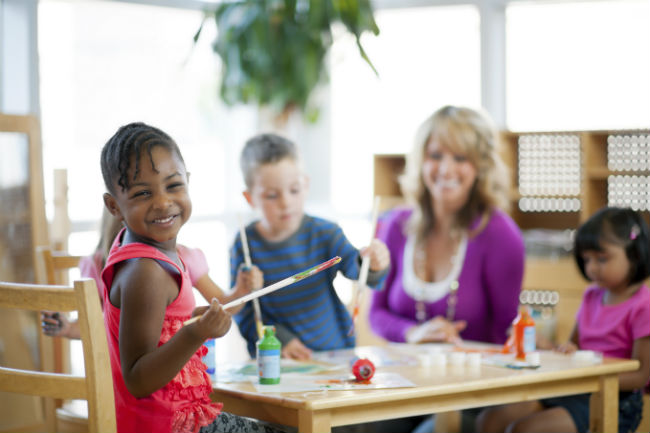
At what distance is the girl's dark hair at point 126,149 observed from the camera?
1460 mm

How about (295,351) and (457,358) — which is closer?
(457,358)

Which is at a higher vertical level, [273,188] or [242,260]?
[273,188]

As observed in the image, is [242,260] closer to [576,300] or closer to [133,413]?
[133,413]

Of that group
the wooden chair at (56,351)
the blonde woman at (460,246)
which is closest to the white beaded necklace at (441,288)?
the blonde woman at (460,246)

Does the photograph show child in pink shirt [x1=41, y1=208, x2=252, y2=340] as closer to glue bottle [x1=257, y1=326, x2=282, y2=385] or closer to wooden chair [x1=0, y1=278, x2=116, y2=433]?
glue bottle [x1=257, y1=326, x2=282, y2=385]

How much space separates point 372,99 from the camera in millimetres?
5102

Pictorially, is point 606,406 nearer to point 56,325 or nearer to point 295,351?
point 295,351

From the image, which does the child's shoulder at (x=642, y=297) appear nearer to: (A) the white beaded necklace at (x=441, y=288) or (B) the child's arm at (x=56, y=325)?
(A) the white beaded necklace at (x=441, y=288)

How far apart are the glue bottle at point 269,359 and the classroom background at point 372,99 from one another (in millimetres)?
1898

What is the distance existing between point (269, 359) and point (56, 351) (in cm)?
97

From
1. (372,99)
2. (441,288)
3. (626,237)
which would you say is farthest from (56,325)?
(372,99)

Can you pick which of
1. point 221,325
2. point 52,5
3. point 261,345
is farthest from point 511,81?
point 221,325

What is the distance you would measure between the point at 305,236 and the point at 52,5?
2744 millimetres

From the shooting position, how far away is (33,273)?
2598 millimetres
